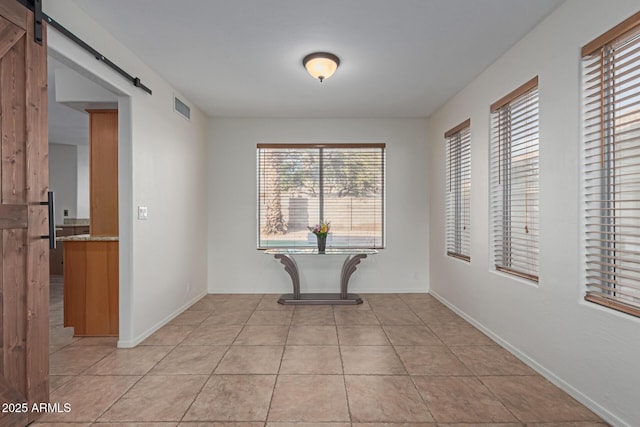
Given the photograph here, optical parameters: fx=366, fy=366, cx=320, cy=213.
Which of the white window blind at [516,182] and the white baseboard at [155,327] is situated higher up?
the white window blind at [516,182]

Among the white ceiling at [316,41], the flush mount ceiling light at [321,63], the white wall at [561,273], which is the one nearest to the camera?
the white wall at [561,273]

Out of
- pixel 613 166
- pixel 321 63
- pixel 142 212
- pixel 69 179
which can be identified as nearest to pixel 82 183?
pixel 69 179

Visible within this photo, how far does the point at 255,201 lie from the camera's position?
5527mm

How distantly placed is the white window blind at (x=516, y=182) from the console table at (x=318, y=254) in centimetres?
187

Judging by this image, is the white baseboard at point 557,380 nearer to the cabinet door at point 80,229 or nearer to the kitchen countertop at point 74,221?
the cabinet door at point 80,229

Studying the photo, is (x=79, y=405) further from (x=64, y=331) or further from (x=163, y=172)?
(x=163, y=172)

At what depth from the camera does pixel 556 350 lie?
256cm

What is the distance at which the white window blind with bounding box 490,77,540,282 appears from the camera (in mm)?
2947

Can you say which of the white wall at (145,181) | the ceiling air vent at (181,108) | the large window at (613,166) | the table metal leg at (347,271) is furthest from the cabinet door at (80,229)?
the large window at (613,166)

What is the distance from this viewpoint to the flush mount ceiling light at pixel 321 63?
130 inches

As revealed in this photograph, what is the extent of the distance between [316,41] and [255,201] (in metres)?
2.91

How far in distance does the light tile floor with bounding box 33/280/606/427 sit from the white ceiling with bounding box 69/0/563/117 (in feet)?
8.68

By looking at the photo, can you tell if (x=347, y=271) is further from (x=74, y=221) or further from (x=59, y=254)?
(x=74, y=221)

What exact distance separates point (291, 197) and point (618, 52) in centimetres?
412
